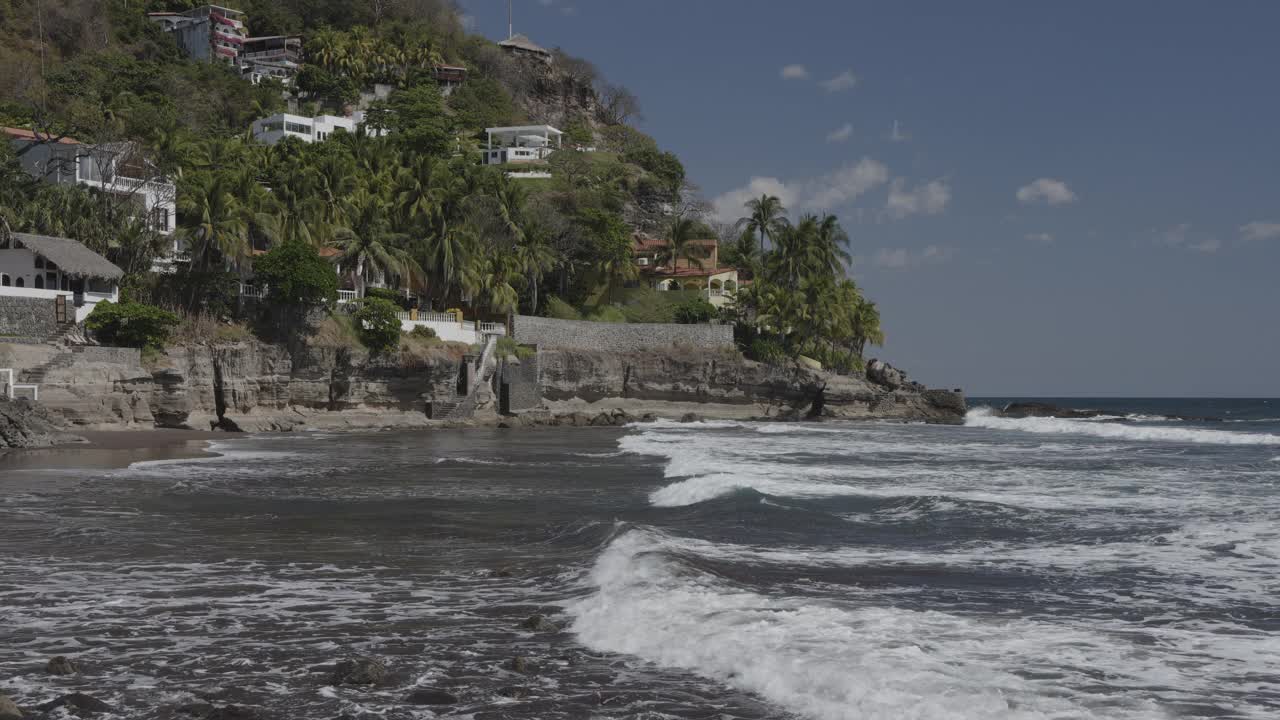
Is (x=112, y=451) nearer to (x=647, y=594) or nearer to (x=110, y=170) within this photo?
(x=647, y=594)

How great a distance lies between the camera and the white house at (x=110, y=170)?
50938 mm

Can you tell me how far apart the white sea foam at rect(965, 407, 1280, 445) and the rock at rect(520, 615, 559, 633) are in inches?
1713

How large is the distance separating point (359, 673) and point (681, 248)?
69000mm

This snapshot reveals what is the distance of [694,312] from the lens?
6744 cm

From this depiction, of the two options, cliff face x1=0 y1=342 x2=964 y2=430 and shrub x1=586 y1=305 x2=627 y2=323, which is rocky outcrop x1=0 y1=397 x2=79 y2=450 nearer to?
Answer: cliff face x1=0 y1=342 x2=964 y2=430

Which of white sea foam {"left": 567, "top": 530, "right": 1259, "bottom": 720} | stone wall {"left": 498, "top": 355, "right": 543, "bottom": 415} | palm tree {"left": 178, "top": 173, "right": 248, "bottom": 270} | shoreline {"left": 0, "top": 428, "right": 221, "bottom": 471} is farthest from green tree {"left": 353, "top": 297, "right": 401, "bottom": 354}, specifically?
white sea foam {"left": 567, "top": 530, "right": 1259, "bottom": 720}

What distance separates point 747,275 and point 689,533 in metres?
67.7

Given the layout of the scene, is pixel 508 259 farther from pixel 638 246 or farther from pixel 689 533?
pixel 689 533

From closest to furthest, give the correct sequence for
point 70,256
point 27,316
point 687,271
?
point 27,316, point 70,256, point 687,271

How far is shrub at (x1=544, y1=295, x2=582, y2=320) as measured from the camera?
65438mm

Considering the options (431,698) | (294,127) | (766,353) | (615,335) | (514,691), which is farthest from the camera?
(294,127)

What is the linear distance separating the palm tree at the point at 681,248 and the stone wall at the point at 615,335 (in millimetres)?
12626

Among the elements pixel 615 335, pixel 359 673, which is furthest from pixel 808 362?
pixel 359 673

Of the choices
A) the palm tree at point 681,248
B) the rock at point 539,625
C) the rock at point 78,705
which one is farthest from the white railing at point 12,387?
the palm tree at point 681,248
